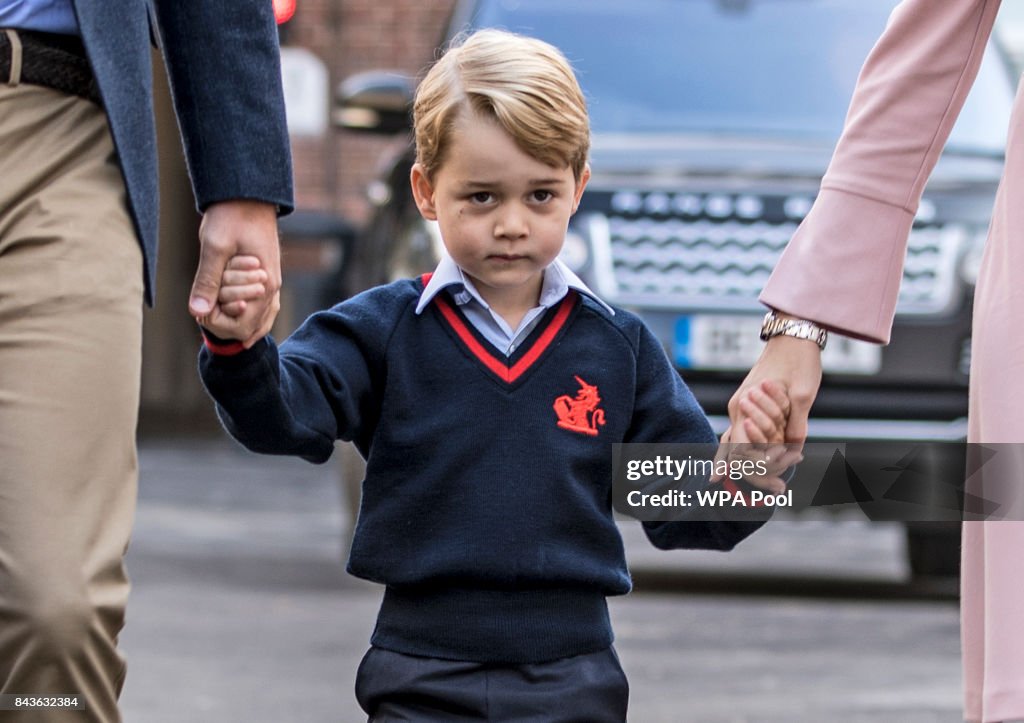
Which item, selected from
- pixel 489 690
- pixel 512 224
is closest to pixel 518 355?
pixel 512 224

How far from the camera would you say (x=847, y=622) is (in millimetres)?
7156

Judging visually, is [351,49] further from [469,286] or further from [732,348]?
[469,286]

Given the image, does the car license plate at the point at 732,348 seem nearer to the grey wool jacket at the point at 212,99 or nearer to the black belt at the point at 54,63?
the grey wool jacket at the point at 212,99

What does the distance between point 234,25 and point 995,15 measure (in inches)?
37.7

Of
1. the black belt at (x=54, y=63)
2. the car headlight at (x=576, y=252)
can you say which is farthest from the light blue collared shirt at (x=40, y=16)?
the car headlight at (x=576, y=252)

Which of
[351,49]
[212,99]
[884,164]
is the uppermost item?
[212,99]

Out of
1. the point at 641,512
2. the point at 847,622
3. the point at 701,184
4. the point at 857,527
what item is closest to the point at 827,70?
the point at 701,184

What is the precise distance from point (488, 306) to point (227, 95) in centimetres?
44

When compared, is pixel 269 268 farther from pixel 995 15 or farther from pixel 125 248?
pixel 995 15

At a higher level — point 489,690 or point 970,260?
point 489,690

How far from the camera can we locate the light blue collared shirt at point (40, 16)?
2758 millimetres

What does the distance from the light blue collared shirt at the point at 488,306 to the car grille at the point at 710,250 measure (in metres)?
3.84

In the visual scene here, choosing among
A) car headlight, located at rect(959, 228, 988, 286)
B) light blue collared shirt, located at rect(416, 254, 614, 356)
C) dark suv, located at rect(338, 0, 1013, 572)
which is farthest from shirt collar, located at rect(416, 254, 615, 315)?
car headlight, located at rect(959, 228, 988, 286)

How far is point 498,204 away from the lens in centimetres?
293
